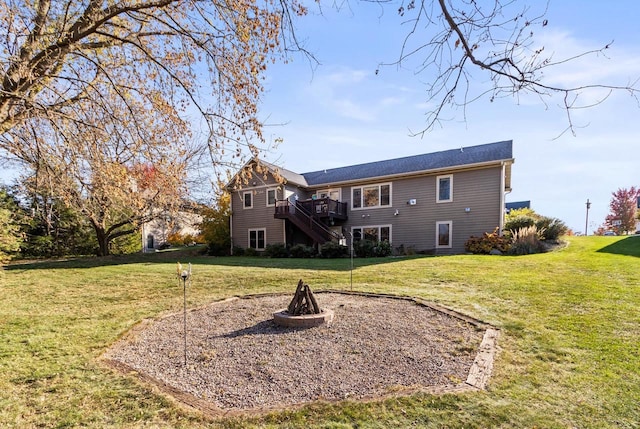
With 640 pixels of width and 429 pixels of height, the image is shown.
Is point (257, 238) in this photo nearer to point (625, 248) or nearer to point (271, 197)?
point (271, 197)

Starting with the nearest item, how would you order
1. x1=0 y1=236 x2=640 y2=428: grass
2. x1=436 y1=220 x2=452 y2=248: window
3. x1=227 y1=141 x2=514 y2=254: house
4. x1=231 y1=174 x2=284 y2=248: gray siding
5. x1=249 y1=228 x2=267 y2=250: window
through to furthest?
x1=0 y1=236 x2=640 y2=428: grass < x1=227 y1=141 x2=514 y2=254: house < x1=436 y1=220 x2=452 y2=248: window < x1=231 y1=174 x2=284 y2=248: gray siding < x1=249 y1=228 x2=267 y2=250: window

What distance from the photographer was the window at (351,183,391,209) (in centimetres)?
1721

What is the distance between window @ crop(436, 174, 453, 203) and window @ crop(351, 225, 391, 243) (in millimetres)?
2948

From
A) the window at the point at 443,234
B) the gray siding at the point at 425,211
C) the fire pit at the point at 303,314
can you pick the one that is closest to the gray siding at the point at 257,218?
the gray siding at the point at 425,211

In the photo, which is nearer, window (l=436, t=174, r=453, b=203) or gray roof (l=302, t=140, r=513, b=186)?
gray roof (l=302, t=140, r=513, b=186)

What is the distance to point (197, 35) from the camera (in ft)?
16.0

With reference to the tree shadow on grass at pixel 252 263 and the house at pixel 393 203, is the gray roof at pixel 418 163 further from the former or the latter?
the tree shadow on grass at pixel 252 263

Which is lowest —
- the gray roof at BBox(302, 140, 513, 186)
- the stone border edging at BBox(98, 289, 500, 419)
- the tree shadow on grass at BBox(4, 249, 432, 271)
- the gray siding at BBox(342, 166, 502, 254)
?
the tree shadow on grass at BBox(4, 249, 432, 271)

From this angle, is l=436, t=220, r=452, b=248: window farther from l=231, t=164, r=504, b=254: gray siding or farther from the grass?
A: the grass

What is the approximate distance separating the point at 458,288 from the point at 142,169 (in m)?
7.09

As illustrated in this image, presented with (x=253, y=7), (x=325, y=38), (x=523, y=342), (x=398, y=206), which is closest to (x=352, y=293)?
(x=523, y=342)

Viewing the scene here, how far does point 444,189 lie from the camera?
15656mm

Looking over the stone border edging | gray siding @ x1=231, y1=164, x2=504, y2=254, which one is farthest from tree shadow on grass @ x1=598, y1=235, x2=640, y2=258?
the stone border edging

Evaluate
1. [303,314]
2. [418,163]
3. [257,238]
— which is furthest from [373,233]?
[303,314]
